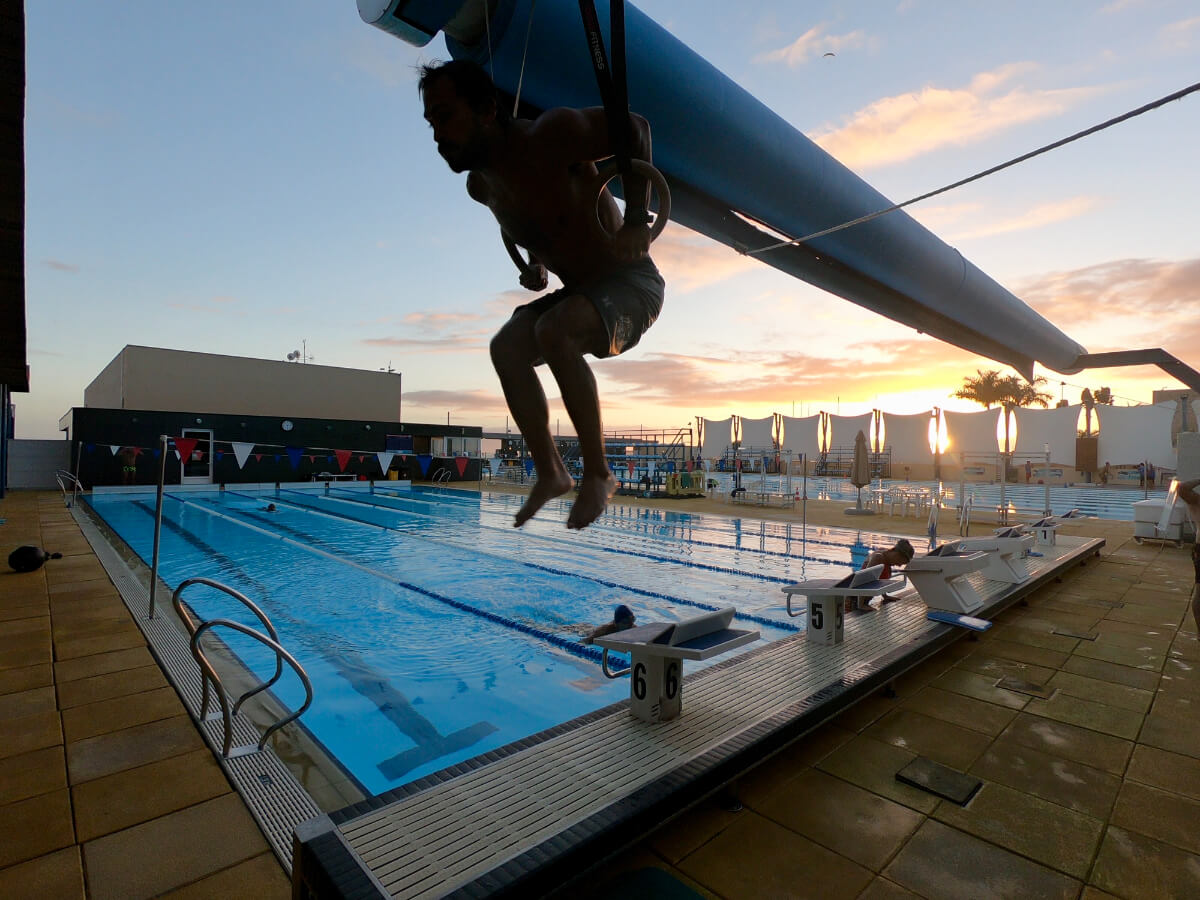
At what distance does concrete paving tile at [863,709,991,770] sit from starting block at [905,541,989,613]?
156cm

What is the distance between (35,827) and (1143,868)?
3.68 meters

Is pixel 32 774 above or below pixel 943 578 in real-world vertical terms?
Result: below

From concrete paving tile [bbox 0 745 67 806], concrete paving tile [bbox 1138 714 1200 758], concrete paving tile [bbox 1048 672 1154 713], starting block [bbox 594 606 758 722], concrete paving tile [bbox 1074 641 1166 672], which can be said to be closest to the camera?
concrete paving tile [bbox 0 745 67 806]

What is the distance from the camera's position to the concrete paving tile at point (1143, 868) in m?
1.75

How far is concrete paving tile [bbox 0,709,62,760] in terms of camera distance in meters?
2.37

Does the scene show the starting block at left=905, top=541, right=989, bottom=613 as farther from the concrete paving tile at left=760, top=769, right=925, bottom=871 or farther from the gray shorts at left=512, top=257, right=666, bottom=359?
the gray shorts at left=512, top=257, right=666, bottom=359

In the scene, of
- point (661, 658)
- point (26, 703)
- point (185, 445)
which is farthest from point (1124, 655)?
point (185, 445)

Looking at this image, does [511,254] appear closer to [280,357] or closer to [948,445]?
[280,357]

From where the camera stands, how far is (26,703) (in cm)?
278

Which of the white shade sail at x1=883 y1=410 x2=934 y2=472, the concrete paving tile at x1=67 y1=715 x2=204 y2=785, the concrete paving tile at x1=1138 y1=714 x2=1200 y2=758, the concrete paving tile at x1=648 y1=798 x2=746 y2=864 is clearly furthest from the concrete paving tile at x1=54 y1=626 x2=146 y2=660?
the white shade sail at x1=883 y1=410 x2=934 y2=472

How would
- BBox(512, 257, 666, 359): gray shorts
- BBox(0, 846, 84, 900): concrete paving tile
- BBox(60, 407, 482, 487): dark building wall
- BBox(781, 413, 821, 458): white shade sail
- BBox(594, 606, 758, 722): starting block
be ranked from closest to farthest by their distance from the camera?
BBox(512, 257, 666, 359): gray shorts, BBox(0, 846, 84, 900): concrete paving tile, BBox(594, 606, 758, 722): starting block, BBox(60, 407, 482, 487): dark building wall, BBox(781, 413, 821, 458): white shade sail

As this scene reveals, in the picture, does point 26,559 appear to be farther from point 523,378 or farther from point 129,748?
point 523,378

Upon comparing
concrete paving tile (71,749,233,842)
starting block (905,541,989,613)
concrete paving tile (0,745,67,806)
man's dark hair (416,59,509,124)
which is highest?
man's dark hair (416,59,509,124)

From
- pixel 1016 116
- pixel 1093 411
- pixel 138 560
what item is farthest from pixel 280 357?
pixel 1093 411
